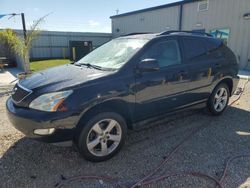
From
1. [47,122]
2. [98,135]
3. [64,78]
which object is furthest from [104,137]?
[64,78]

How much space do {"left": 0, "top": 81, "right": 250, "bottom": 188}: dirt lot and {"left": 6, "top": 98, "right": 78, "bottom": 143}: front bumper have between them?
0.47m

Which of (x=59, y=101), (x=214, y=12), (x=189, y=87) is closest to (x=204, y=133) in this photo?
(x=189, y=87)

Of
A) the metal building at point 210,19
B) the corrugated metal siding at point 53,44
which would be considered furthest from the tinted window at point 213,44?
the corrugated metal siding at point 53,44

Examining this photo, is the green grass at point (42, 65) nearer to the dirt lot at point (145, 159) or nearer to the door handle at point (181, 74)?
the dirt lot at point (145, 159)

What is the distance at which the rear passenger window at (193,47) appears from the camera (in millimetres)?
3904

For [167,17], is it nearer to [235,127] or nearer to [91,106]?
[235,127]

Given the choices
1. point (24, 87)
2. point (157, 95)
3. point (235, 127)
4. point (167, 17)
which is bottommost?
point (235, 127)

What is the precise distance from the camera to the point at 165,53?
363cm

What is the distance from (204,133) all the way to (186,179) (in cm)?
146

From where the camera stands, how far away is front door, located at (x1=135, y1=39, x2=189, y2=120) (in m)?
3.24

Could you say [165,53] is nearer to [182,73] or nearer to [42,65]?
[182,73]

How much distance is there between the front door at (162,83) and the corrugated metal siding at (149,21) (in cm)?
1357

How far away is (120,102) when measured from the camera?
3.02m

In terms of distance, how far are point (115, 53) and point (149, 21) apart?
53.3 ft
